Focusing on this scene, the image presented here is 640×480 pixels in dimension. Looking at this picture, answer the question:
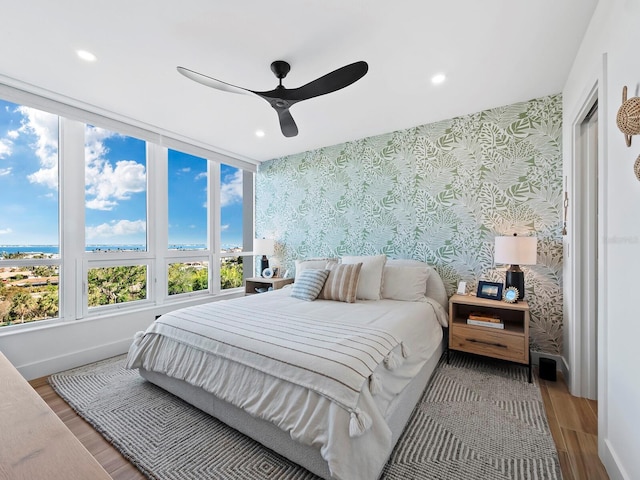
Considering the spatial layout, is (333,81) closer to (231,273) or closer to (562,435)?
(562,435)

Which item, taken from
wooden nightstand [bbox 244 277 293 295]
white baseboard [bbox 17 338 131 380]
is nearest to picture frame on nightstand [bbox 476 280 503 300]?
wooden nightstand [bbox 244 277 293 295]

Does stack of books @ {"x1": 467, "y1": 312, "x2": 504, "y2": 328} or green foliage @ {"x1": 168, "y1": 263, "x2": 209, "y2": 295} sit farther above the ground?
green foliage @ {"x1": 168, "y1": 263, "x2": 209, "y2": 295}

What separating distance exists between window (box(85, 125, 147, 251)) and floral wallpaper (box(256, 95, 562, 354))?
1.99 metres

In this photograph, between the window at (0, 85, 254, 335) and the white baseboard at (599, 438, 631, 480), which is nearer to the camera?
the white baseboard at (599, 438, 631, 480)

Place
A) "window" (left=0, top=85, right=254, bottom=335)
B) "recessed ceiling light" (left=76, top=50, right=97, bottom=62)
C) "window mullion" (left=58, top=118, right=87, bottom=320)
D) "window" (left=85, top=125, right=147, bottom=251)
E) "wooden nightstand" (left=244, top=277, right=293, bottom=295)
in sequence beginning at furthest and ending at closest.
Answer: "wooden nightstand" (left=244, top=277, right=293, bottom=295) → "window" (left=85, top=125, right=147, bottom=251) → "window mullion" (left=58, top=118, right=87, bottom=320) → "window" (left=0, top=85, right=254, bottom=335) → "recessed ceiling light" (left=76, top=50, right=97, bottom=62)

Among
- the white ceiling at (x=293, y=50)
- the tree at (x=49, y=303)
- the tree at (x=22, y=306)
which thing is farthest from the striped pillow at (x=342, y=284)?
the tree at (x=22, y=306)

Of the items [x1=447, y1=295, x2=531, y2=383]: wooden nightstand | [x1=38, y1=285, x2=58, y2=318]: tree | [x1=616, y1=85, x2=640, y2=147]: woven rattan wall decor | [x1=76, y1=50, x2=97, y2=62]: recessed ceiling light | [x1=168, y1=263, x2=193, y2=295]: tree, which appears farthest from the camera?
[x1=168, y1=263, x2=193, y2=295]: tree

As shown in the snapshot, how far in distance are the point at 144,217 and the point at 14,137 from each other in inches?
51.0

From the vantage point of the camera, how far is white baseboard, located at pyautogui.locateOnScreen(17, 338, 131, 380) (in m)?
2.61

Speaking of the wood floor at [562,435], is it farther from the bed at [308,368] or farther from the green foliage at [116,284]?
the green foliage at [116,284]

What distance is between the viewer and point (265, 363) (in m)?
1.66

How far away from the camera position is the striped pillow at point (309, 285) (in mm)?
2951

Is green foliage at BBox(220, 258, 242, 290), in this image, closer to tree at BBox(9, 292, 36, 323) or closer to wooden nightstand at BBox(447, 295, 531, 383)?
tree at BBox(9, 292, 36, 323)

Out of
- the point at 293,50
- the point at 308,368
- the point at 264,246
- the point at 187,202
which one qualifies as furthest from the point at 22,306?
the point at 293,50
